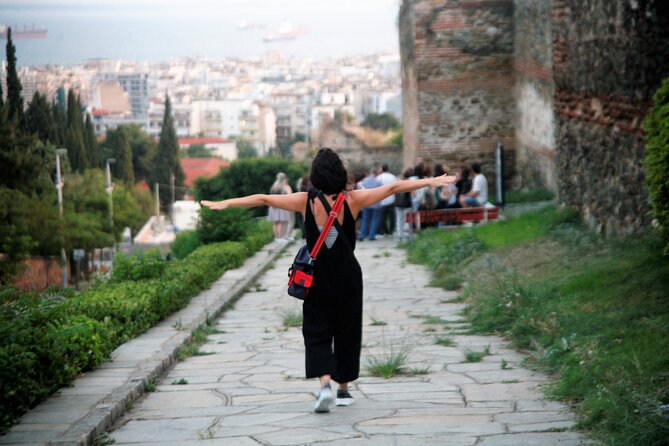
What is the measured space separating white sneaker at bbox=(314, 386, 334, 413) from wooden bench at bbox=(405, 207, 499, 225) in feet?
35.5

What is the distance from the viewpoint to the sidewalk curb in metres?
5.55

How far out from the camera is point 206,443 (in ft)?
18.1

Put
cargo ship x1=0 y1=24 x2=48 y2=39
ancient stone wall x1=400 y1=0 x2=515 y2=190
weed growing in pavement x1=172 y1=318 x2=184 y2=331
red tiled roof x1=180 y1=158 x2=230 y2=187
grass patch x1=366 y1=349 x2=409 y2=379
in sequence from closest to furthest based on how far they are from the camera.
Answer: grass patch x1=366 y1=349 x2=409 y2=379
weed growing in pavement x1=172 y1=318 x2=184 y2=331
ancient stone wall x1=400 y1=0 x2=515 y2=190
cargo ship x1=0 y1=24 x2=48 y2=39
red tiled roof x1=180 y1=158 x2=230 y2=187

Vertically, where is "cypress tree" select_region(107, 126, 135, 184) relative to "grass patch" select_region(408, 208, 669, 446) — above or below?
below

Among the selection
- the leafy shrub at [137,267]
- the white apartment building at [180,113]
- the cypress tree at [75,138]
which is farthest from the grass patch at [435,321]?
the white apartment building at [180,113]

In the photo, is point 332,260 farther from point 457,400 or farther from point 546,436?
point 546,436

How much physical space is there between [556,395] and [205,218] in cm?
1244

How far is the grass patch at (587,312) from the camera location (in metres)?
5.44

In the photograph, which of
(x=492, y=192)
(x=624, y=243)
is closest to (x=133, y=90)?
(x=492, y=192)

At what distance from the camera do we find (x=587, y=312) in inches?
303

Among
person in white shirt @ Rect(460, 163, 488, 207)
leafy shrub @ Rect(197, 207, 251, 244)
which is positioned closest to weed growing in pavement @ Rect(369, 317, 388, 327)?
person in white shirt @ Rect(460, 163, 488, 207)

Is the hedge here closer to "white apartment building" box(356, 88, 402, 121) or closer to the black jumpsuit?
the black jumpsuit

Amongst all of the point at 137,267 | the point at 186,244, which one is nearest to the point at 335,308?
the point at 137,267

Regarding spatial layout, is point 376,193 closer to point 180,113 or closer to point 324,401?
point 324,401
